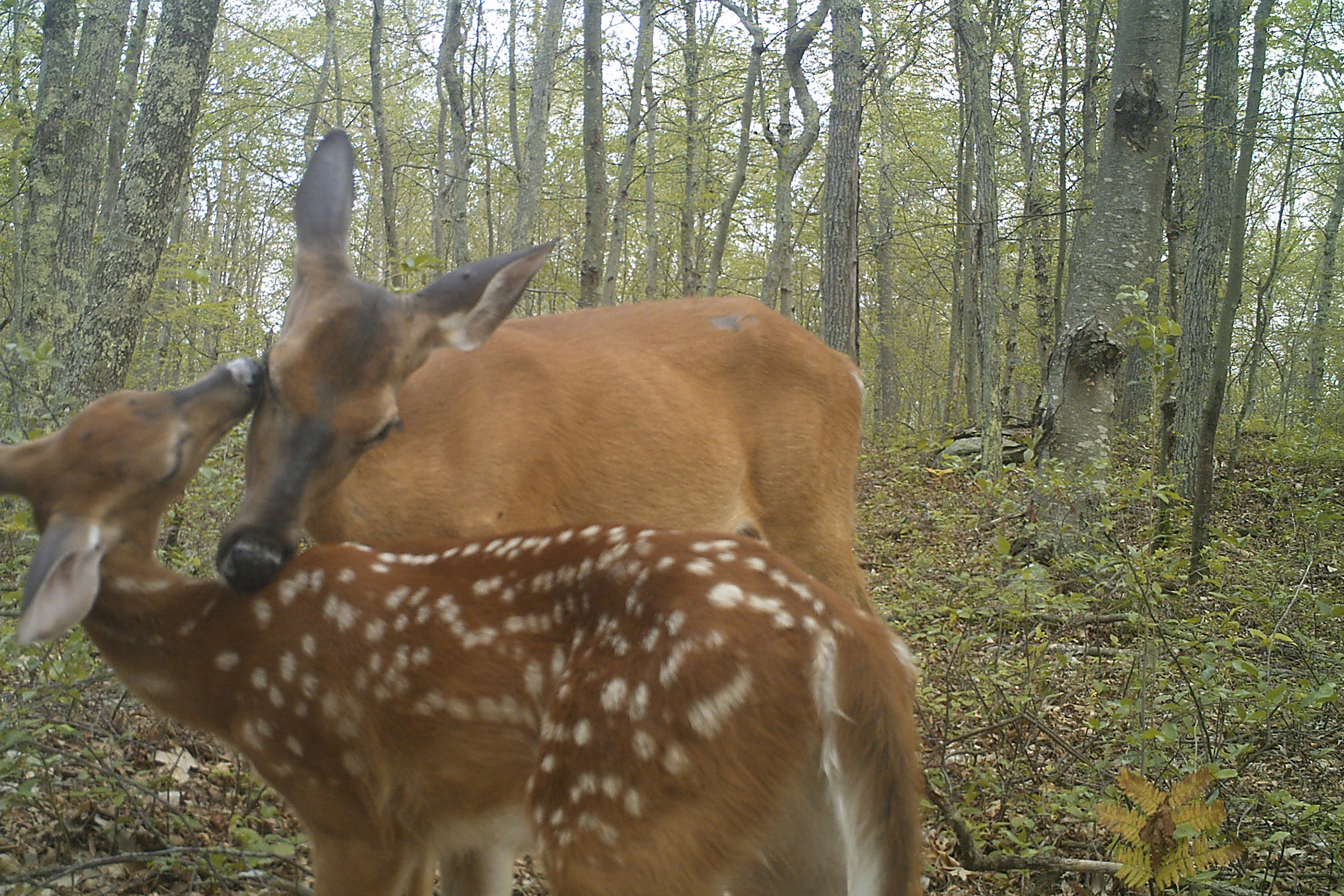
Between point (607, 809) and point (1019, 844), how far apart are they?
210cm

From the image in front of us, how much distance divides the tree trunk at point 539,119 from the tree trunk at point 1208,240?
7.83 metres

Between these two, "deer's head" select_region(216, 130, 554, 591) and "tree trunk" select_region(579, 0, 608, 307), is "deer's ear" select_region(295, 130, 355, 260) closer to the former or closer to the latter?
"deer's head" select_region(216, 130, 554, 591)

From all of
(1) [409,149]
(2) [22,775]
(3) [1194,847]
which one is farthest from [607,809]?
(1) [409,149]

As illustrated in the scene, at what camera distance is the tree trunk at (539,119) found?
40.0 feet

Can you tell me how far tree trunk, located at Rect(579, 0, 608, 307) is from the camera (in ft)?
36.7

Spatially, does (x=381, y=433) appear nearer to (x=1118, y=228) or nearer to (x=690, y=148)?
A: (x=1118, y=228)

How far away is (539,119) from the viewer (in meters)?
12.3

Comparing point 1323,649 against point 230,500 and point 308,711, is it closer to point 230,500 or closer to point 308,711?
point 308,711

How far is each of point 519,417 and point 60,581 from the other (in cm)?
212

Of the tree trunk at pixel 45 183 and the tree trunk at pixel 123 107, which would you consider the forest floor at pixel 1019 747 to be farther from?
the tree trunk at pixel 123 107

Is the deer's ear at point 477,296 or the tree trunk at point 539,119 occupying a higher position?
the tree trunk at point 539,119

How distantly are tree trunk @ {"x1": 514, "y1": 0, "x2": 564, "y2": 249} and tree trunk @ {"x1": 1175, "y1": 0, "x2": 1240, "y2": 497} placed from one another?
783cm

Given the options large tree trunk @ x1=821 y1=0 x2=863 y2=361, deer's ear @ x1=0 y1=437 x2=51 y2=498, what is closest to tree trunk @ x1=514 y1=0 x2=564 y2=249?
large tree trunk @ x1=821 y1=0 x2=863 y2=361

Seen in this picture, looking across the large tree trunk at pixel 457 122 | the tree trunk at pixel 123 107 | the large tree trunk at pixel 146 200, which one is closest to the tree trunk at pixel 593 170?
the large tree trunk at pixel 457 122
